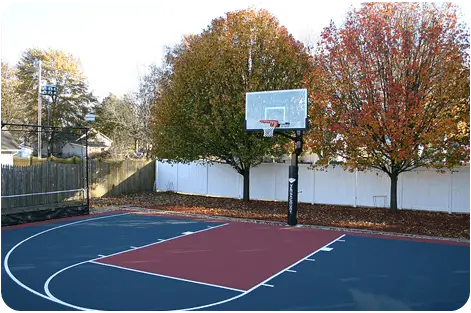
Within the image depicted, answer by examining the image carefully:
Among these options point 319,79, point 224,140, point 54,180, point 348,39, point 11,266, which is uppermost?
point 348,39

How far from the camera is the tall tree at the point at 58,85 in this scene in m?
44.4

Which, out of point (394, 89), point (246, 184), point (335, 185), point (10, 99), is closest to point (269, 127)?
point (394, 89)

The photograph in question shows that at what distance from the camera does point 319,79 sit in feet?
53.3

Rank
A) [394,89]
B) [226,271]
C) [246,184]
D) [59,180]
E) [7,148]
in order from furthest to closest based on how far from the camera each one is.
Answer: [7,148]
[246,184]
[59,180]
[394,89]
[226,271]

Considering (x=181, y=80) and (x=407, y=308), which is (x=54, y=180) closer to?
(x=181, y=80)

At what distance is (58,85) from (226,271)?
4217 centimetres

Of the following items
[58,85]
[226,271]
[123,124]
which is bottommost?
[226,271]

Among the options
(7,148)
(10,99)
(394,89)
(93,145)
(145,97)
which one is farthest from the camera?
(93,145)

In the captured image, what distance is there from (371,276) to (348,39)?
9.94 m

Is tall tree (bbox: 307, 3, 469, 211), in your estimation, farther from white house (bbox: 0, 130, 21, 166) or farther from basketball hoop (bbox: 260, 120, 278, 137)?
white house (bbox: 0, 130, 21, 166)

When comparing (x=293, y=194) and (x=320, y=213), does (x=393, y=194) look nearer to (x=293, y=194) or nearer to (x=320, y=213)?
(x=320, y=213)

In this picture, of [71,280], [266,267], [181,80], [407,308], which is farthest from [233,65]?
[407,308]

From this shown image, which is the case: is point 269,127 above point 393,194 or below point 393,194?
above

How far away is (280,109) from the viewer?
48.4ft
